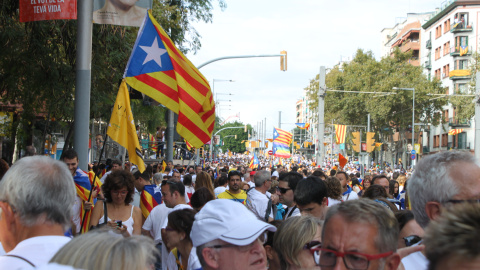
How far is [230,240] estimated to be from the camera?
3.10 m

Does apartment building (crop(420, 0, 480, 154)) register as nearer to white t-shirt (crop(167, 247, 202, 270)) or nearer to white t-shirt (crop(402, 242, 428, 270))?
white t-shirt (crop(167, 247, 202, 270))

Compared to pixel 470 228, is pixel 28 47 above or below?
above

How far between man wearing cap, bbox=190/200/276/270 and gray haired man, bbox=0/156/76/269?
72 centimetres

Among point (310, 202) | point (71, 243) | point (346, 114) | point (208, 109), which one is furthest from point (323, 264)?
point (346, 114)

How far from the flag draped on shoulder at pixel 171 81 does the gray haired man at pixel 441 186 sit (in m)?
6.54

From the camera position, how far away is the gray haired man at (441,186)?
317 cm

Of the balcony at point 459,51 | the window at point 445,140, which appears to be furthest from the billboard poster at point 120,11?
the window at point 445,140

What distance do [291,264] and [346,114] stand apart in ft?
229

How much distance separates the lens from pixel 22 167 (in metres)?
3.34

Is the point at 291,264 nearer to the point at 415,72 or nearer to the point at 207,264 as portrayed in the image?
→ the point at 207,264

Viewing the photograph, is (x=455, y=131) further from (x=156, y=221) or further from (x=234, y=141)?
(x=234, y=141)

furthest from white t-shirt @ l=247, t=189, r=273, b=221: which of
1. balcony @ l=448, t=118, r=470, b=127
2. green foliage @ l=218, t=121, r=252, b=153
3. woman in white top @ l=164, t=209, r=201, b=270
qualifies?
green foliage @ l=218, t=121, r=252, b=153

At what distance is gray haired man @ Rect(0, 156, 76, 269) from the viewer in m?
3.24

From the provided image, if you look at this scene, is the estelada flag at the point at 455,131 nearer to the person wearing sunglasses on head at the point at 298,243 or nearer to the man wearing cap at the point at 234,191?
the man wearing cap at the point at 234,191
